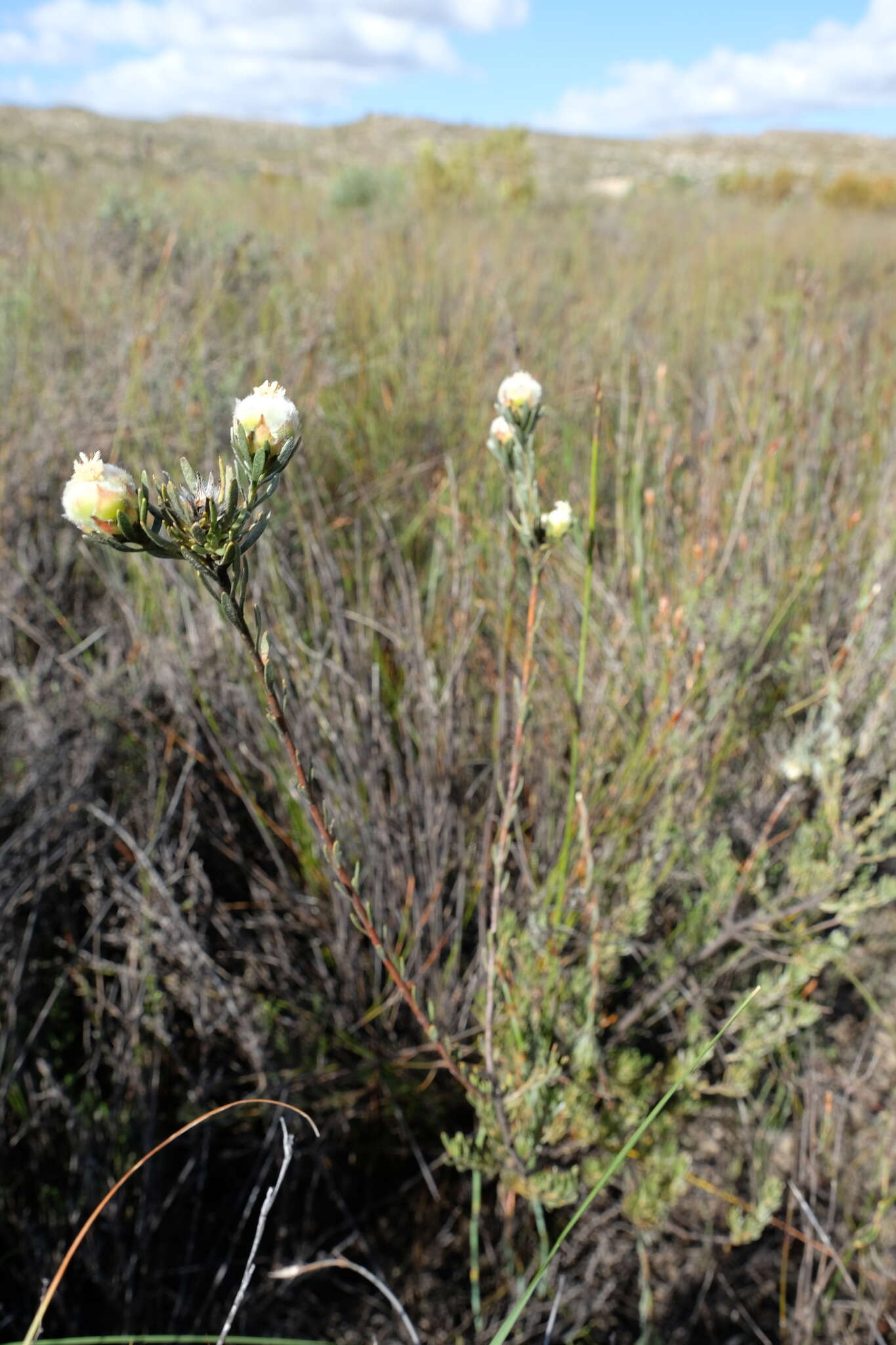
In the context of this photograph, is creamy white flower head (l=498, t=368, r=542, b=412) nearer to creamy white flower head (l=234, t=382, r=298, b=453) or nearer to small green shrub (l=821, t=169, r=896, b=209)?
creamy white flower head (l=234, t=382, r=298, b=453)

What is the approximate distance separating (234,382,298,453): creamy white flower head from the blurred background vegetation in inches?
25.5

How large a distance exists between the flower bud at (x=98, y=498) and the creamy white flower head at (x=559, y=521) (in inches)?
16.4

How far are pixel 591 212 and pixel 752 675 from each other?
831 cm

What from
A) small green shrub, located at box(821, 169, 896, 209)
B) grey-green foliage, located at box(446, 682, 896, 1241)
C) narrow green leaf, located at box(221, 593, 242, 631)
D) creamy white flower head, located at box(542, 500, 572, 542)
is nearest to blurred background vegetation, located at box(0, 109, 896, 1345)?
grey-green foliage, located at box(446, 682, 896, 1241)

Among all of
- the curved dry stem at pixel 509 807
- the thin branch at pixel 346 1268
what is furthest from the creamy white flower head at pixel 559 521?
the thin branch at pixel 346 1268

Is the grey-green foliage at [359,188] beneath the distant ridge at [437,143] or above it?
beneath

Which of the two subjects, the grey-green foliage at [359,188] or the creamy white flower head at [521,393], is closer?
the creamy white flower head at [521,393]

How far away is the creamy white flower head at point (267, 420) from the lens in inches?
23.0

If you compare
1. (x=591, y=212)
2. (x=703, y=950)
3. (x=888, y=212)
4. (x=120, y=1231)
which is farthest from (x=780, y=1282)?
(x=888, y=212)

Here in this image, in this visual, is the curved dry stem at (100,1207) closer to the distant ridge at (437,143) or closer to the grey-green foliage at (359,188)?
the grey-green foliage at (359,188)

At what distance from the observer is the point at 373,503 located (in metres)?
2.25

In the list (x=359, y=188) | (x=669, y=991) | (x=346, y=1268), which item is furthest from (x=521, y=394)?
(x=359, y=188)

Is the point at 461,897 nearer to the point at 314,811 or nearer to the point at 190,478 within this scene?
the point at 314,811

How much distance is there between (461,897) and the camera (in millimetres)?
1360
